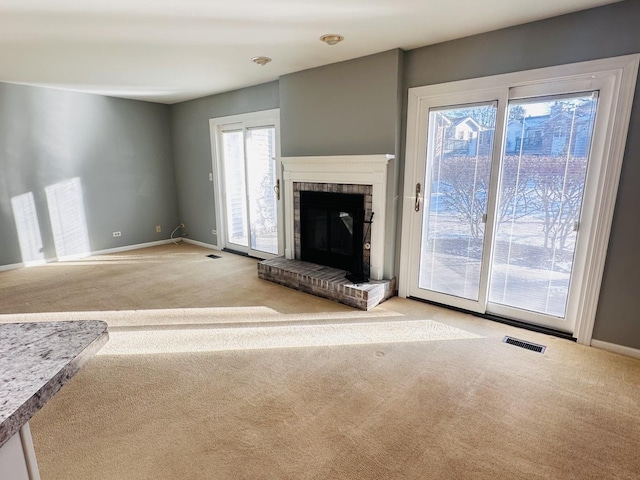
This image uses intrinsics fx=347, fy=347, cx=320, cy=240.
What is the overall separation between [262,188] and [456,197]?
2.82m

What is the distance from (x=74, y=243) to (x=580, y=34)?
6.53 metres

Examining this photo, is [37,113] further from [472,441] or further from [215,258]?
[472,441]

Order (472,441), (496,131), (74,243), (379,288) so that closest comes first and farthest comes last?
(472,441), (496,131), (379,288), (74,243)

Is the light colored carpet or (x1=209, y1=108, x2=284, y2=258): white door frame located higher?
(x1=209, y1=108, x2=284, y2=258): white door frame

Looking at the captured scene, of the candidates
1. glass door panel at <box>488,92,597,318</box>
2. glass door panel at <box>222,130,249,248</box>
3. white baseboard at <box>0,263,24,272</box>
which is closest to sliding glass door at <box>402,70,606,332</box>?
glass door panel at <box>488,92,597,318</box>

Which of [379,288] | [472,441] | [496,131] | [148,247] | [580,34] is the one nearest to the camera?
[472,441]

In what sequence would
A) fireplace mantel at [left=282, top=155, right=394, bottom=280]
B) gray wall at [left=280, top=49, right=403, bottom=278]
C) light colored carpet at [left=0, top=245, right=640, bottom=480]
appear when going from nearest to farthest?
light colored carpet at [left=0, top=245, right=640, bottom=480] < gray wall at [left=280, top=49, right=403, bottom=278] < fireplace mantel at [left=282, top=155, right=394, bottom=280]

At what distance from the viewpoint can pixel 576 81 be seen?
102 inches

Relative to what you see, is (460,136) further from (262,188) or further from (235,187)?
(235,187)

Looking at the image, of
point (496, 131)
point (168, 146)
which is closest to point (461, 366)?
point (496, 131)

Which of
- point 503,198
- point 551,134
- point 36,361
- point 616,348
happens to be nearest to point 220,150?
point 503,198

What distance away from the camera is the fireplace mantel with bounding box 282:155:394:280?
353 cm

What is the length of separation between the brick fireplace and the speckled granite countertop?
2.71 meters

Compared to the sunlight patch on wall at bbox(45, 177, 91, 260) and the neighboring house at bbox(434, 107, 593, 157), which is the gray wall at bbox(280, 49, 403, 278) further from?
the sunlight patch on wall at bbox(45, 177, 91, 260)
